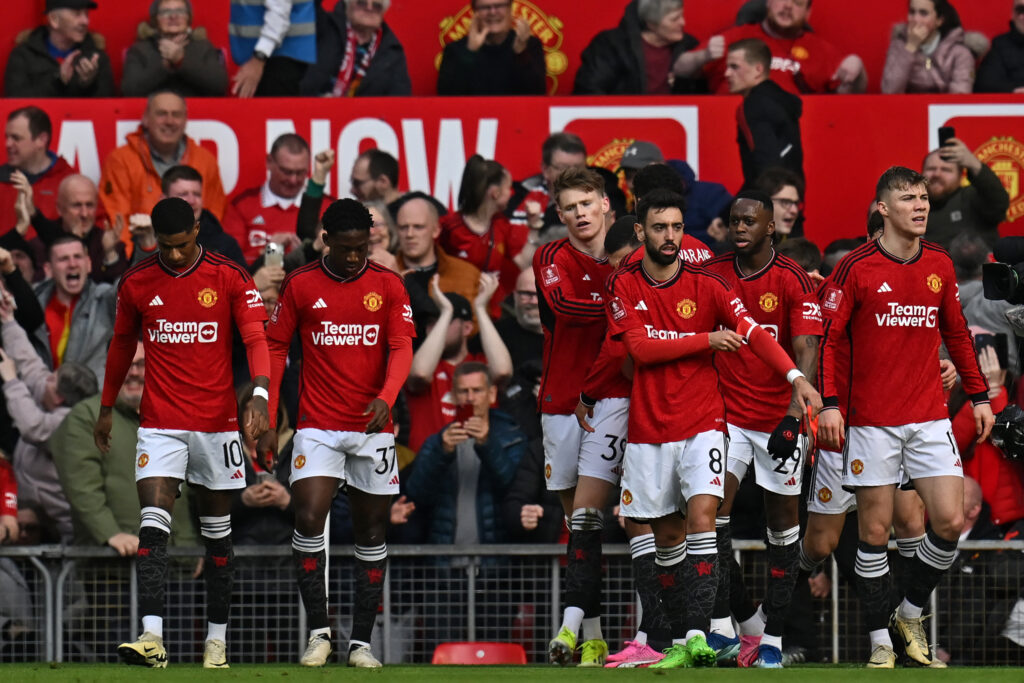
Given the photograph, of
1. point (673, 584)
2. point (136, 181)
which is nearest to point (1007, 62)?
point (136, 181)

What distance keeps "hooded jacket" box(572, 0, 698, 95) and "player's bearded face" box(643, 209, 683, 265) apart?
17.2ft

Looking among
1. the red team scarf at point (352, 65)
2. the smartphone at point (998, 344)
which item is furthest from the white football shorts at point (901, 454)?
the red team scarf at point (352, 65)

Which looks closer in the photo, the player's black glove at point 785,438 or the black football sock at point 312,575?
the player's black glove at point 785,438

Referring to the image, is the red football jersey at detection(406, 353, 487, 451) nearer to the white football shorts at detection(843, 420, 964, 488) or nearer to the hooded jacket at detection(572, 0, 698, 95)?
the hooded jacket at detection(572, 0, 698, 95)

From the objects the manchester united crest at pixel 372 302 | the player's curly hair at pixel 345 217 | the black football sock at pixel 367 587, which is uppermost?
the player's curly hair at pixel 345 217

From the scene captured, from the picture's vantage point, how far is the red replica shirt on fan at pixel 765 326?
10.0m

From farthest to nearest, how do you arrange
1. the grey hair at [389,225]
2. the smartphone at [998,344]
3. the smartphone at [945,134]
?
the smartphone at [945,134], the grey hair at [389,225], the smartphone at [998,344]

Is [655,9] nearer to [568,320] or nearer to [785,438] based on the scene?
[568,320]

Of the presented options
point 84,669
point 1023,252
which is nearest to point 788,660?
point 1023,252

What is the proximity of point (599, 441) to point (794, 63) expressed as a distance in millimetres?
5613

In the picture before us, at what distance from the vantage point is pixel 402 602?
1118cm

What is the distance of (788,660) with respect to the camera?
1087 centimetres

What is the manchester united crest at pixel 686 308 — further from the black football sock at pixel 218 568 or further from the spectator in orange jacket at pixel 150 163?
the spectator in orange jacket at pixel 150 163

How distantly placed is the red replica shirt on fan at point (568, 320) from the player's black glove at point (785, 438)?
1156 mm
